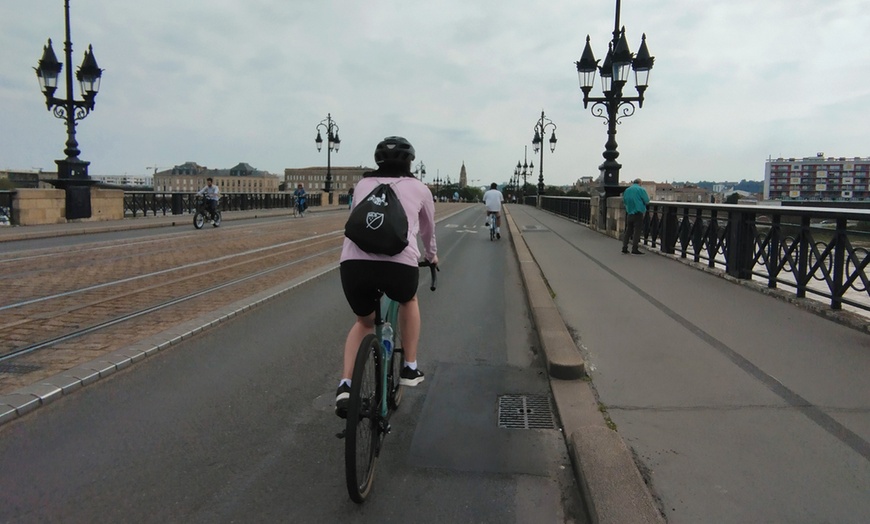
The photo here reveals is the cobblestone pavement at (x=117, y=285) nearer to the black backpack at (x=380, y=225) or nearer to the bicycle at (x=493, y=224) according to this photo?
the black backpack at (x=380, y=225)

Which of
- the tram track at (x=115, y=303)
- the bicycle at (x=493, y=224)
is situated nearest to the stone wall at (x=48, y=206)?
the tram track at (x=115, y=303)

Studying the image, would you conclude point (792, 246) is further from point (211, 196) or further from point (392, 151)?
point (211, 196)

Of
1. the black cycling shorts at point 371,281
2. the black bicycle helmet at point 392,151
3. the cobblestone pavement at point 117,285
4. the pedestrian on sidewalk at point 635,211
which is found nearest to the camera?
the black cycling shorts at point 371,281

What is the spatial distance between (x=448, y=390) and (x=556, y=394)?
0.85m

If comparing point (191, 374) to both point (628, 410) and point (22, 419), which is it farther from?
point (628, 410)

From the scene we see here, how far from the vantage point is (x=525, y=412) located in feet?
14.4

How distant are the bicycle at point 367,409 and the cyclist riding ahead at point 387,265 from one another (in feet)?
0.34

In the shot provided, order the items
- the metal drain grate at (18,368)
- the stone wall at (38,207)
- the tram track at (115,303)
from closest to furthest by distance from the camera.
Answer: the metal drain grate at (18,368), the tram track at (115,303), the stone wall at (38,207)

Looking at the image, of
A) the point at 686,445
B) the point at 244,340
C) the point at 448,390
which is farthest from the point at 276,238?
the point at 686,445

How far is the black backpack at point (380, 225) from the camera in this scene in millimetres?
3043

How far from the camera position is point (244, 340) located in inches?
241

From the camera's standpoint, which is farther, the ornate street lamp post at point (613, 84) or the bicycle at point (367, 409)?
the ornate street lamp post at point (613, 84)

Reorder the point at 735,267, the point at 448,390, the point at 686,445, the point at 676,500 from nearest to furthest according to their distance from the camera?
1. the point at 676,500
2. the point at 686,445
3. the point at 448,390
4. the point at 735,267

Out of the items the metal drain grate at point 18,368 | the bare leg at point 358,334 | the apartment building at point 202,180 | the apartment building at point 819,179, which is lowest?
the metal drain grate at point 18,368
